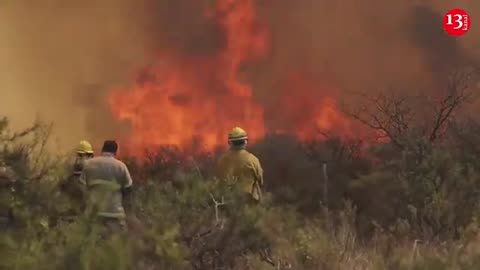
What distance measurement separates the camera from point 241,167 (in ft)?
28.5

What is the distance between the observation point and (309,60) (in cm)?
1805

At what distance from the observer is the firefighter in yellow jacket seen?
8.60 metres

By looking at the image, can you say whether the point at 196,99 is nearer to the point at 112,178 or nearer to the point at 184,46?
the point at 184,46

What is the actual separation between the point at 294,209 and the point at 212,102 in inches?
324

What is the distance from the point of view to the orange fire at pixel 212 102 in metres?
16.9

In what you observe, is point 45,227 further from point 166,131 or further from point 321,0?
point 321,0

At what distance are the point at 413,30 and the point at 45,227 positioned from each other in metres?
14.1

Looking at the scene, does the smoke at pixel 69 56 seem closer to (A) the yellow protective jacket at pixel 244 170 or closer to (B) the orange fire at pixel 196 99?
(B) the orange fire at pixel 196 99

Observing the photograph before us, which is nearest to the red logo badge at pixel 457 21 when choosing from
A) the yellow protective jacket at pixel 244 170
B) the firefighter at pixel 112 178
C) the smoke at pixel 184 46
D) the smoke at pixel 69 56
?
the smoke at pixel 184 46

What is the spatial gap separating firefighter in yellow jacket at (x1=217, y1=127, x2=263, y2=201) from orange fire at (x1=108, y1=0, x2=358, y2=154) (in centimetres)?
756

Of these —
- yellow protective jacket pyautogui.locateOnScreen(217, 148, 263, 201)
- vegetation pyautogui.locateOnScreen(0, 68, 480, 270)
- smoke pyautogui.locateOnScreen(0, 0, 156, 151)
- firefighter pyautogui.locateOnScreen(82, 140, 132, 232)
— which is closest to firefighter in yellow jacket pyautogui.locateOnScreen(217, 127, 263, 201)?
yellow protective jacket pyautogui.locateOnScreen(217, 148, 263, 201)

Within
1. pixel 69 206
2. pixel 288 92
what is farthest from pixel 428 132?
pixel 69 206

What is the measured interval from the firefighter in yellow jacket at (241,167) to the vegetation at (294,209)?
24 centimetres

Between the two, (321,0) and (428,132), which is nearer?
(428,132)
